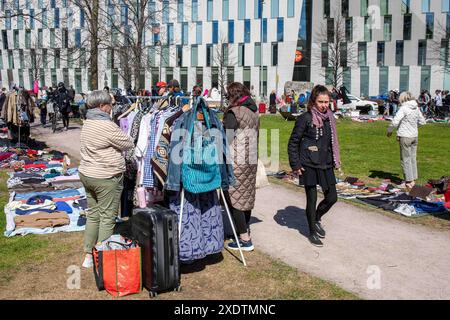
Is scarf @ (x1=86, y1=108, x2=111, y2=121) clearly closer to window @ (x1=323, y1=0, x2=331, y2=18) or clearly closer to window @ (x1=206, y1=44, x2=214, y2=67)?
window @ (x1=323, y1=0, x2=331, y2=18)

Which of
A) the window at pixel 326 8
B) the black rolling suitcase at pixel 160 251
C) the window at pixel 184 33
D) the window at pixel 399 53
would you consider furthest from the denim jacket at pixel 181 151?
the window at pixel 184 33

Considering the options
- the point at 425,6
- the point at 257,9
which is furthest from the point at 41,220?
the point at 257,9

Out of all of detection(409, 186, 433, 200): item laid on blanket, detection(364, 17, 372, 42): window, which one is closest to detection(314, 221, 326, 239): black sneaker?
detection(409, 186, 433, 200): item laid on blanket

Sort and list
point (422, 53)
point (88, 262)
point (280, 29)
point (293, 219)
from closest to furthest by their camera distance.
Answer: point (88, 262) < point (293, 219) < point (422, 53) < point (280, 29)

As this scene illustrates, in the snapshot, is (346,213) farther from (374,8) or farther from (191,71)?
(191,71)

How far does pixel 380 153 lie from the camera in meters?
15.6

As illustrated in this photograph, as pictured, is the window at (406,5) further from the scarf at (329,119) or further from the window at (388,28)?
the scarf at (329,119)

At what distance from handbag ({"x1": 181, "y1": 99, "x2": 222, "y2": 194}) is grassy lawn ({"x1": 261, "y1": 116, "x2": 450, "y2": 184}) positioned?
663cm

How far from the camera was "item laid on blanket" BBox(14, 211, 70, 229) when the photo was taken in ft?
24.7

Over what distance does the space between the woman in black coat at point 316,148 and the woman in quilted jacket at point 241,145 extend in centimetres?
59

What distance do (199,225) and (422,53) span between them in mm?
53752

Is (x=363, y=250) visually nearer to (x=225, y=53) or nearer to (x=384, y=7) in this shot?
(x=384, y=7)
